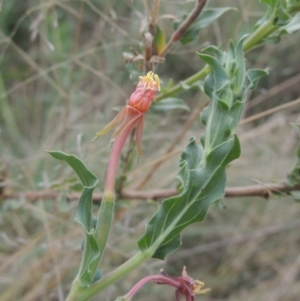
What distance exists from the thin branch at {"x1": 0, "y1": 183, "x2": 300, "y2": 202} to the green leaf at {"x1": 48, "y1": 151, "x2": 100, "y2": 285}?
373mm

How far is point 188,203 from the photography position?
0.59 m

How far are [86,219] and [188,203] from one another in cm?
11

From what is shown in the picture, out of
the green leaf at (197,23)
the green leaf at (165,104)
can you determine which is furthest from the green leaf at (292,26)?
the green leaf at (165,104)

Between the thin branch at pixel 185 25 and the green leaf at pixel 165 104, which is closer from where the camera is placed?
the thin branch at pixel 185 25

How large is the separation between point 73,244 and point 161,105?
638mm

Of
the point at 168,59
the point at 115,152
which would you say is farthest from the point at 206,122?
the point at 168,59

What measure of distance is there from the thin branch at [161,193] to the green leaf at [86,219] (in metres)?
0.37

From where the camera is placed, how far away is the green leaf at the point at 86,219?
0.53 m

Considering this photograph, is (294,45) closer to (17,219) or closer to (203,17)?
(17,219)

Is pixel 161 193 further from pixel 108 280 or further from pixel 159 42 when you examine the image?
pixel 108 280

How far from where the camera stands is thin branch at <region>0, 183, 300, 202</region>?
865 mm

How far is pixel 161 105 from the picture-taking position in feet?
2.97

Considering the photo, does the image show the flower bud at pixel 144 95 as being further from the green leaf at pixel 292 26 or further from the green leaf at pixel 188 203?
the green leaf at pixel 292 26

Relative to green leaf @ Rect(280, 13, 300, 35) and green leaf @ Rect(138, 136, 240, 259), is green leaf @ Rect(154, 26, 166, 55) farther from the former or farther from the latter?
green leaf @ Rect(138, 136, 240, 259)
